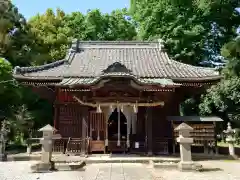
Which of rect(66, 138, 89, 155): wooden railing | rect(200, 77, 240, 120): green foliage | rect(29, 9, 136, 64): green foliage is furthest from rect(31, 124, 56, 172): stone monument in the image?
rect(29, 9, 136, 64): green foliage

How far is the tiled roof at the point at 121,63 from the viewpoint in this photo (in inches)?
625

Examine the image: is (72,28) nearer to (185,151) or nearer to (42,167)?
(42,167)

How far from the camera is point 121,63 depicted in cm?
1686

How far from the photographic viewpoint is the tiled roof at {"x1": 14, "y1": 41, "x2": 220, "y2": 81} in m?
15.9

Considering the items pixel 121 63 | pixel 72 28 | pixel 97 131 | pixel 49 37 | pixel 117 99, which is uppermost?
pixel 72 28

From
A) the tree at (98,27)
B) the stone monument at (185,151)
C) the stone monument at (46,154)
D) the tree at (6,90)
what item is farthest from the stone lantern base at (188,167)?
the tree at (98,27)

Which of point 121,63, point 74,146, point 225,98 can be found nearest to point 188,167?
point 74,146

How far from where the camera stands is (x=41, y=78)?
15320 mm

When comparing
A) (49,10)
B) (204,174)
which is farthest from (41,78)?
(49,10)

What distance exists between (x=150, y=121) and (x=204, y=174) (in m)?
5.57

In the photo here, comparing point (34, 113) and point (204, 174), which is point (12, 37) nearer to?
point (34, 113)

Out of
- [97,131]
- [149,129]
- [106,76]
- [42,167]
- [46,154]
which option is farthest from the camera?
[97,131]

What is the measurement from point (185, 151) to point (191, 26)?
17.9m

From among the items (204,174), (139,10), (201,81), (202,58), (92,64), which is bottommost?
(204,174)
